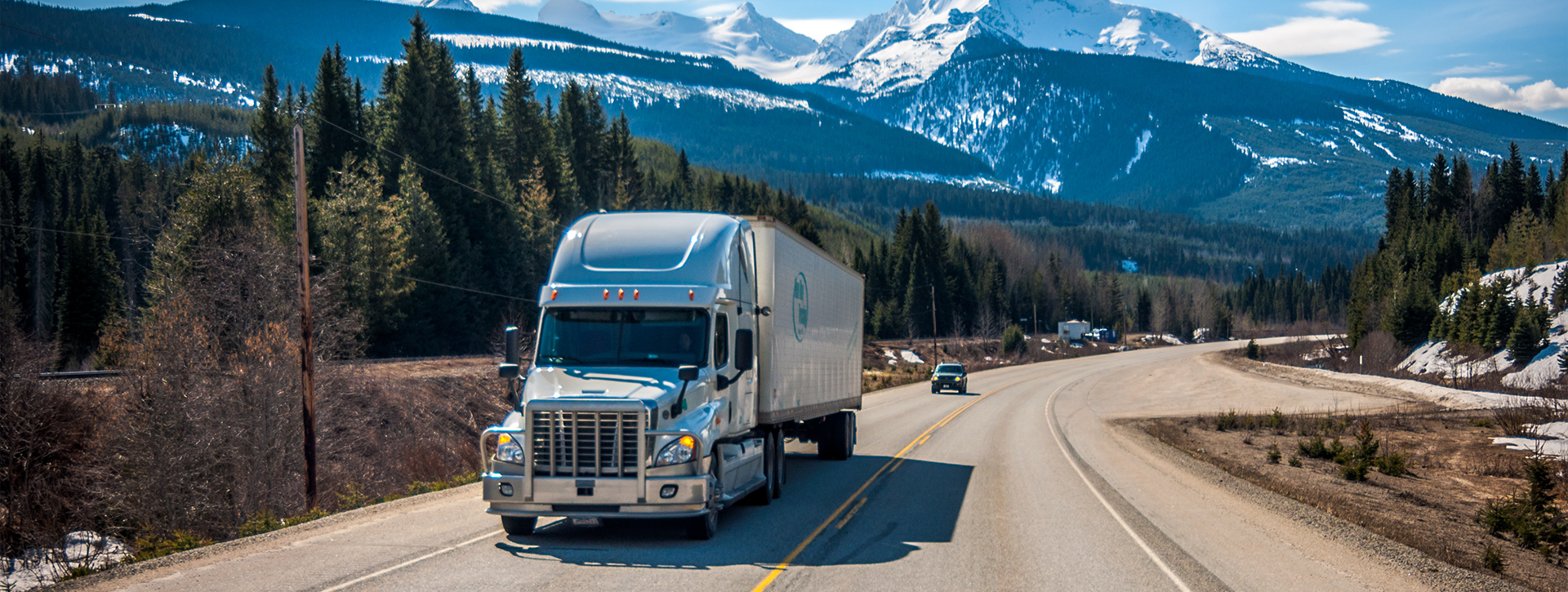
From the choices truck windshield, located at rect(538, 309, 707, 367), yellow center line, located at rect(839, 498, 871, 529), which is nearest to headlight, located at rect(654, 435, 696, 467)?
truck windshield, located at rect(538, 309, 707, 367)

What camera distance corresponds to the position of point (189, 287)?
32.7 m

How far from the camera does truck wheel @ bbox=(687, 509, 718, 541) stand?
1241 cm

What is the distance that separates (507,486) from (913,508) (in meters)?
6.64

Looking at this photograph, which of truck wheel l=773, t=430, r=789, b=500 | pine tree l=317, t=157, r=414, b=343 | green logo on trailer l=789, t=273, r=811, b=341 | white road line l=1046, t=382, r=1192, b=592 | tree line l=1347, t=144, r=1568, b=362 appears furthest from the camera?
tree line l=1347, t=144, r=1568, b=362

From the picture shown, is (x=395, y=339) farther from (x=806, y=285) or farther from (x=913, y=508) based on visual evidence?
(x=913, y=508)

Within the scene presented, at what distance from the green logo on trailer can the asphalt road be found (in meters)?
2.80

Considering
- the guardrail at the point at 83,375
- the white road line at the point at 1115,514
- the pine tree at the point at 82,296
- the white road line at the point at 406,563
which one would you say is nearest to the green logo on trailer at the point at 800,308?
the white road line at the point at 1115,514

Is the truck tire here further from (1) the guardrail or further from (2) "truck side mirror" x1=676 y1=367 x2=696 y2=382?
(1) the guardrail

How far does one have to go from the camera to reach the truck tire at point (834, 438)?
2252cm

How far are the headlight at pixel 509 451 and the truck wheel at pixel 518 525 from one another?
1.06m

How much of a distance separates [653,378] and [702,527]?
6.43 ft

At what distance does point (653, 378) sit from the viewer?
12.5 meters

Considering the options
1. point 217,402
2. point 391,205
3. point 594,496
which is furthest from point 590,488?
point 391,205

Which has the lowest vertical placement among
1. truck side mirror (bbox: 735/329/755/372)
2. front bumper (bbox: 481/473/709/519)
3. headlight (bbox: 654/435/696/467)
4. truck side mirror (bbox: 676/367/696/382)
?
front bumper (bbox: 481/473/709/519)
